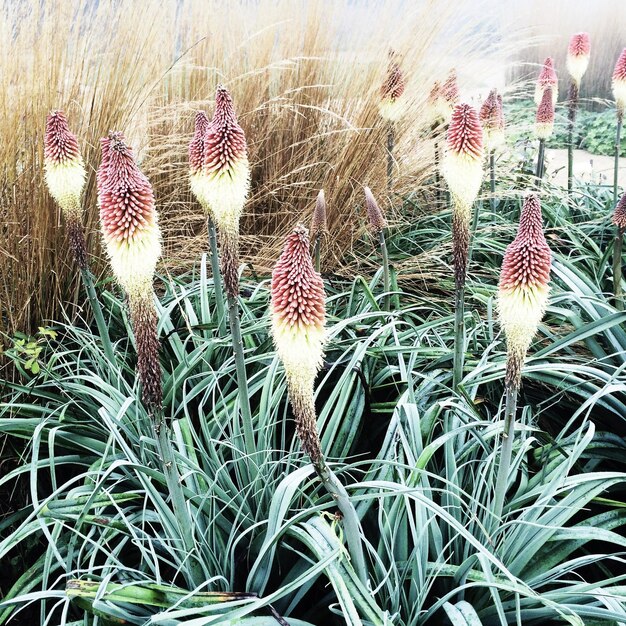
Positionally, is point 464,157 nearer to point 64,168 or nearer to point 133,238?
point 133,238

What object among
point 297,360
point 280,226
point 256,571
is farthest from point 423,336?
point 280,226

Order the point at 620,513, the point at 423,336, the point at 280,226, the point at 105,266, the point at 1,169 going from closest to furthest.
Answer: the point at 620,513, the point at 423,336, the point at 1,169, the point at 105,266, the point at 280,226

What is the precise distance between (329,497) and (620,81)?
2.75 meters

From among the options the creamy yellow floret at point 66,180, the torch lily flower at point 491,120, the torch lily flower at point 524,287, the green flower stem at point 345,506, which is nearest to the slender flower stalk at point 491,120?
the torch lily flower at point 491,120

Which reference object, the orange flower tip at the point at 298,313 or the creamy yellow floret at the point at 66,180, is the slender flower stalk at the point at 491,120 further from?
the orange flower tip at the point at 298,313

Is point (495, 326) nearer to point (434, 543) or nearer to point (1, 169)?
point (434, 543)

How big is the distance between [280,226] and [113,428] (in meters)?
2.33

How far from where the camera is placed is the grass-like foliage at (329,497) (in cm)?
160

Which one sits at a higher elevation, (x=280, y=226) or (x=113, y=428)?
(x=280, y=226)

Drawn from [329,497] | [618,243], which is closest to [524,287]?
[329,497]

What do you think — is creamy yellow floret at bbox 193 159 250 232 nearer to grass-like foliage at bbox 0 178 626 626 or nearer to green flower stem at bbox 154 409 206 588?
green flower stem at bbox 154 409 206 588

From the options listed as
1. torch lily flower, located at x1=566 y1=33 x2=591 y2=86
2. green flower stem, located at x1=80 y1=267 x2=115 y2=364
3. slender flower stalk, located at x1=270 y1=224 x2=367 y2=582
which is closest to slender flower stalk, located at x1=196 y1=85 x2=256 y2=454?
slender flower stalk, located at x1=270 y1=224 x2=367 y2=582

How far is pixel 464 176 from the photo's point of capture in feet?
6.02

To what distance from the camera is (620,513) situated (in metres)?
1.98
